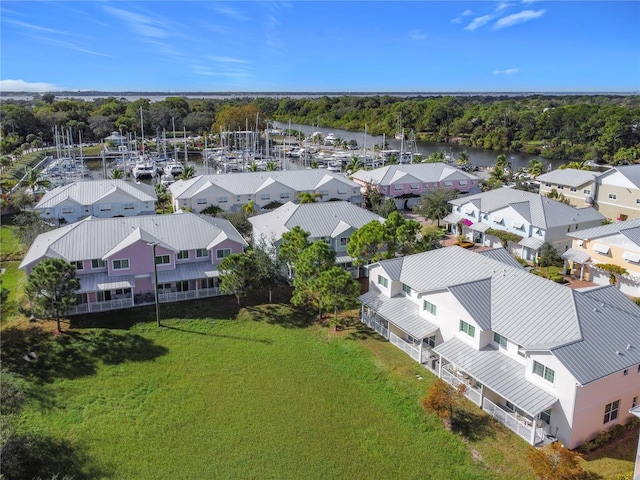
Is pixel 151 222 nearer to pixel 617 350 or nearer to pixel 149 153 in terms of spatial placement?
pixel 617 350

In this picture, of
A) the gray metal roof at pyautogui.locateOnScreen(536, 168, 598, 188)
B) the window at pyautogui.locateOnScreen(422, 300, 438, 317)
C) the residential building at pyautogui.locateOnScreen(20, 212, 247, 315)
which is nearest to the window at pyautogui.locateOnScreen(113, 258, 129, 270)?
the residential building at pyautogui.locateOnScreen(20, 212, 247, 315)

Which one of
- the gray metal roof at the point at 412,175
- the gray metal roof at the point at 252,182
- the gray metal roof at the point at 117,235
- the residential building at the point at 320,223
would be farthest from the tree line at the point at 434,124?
the residential building at the point at 320,223

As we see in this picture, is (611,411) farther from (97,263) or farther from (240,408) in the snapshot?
(97,263)

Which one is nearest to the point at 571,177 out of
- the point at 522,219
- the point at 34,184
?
the point at 522,219

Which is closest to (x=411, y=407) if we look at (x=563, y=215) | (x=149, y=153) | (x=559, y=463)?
(x=559, y=463)

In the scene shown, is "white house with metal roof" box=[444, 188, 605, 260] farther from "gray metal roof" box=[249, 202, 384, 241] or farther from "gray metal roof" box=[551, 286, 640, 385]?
Answer: "gray metal roof" box=[551, 286, 640, 385]

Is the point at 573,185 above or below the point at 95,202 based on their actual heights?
above

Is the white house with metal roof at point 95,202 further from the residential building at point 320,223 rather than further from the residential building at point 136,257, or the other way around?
the residential building at point 320,223

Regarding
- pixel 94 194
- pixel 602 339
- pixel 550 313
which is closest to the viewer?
pixel 602 339
